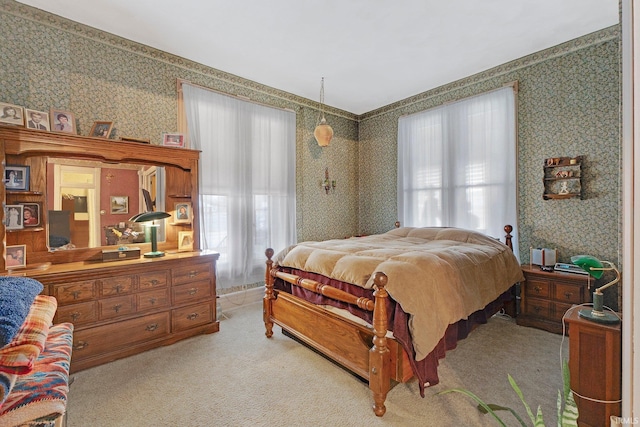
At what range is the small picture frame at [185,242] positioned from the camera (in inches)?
122

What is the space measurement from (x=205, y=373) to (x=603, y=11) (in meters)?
4.58

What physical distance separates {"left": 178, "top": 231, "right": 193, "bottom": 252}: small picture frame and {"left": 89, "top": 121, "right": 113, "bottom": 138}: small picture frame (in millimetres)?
1152

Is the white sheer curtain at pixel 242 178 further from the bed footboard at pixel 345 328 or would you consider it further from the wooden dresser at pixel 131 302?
the bed footboard at pixel 345 328

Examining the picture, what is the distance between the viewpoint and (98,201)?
2.71 meters

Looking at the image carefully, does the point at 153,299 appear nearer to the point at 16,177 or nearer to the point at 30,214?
the point at 30,214

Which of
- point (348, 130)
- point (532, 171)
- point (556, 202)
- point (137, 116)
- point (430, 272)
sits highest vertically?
point (348, 130)

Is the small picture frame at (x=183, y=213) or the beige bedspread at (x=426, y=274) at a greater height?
the small picture frame at (x=183, y=213)

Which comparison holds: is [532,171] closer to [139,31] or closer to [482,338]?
[482,338]

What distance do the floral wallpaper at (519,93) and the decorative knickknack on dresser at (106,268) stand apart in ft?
1.35

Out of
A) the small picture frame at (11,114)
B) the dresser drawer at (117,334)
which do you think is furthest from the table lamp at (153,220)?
the small picture frame at (11,114)

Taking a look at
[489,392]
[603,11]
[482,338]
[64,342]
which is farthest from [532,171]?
[64,342]

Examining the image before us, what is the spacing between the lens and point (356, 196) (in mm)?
5379

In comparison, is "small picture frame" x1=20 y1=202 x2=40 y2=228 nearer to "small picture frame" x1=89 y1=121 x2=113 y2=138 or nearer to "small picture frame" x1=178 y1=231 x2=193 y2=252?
"small picture frame" x1=89 y1=121 x2=113 y2=138

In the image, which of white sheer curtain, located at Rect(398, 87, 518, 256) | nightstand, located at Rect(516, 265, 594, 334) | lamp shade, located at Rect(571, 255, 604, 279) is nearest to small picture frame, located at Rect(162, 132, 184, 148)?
white sheer curtain, located at Rect(398, 87, 518, 256)
